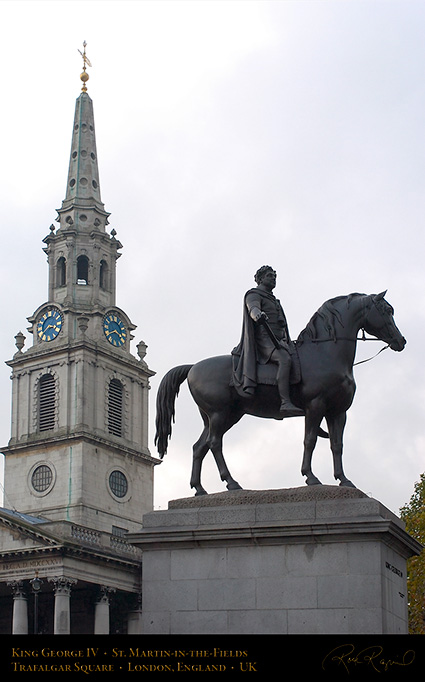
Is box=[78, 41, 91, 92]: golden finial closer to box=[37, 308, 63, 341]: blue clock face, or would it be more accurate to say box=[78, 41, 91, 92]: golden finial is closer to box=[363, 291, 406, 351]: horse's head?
box=[37, 308, 63, 341]: blue clock face

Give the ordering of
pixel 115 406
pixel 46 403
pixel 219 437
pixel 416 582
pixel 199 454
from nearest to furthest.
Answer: pixel 219 437 → pixel 199 454 → pixel 416 582 → pixel 46 403 → pixel 115 406

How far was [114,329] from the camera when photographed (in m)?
86.5

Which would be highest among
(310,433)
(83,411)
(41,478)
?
(83,411)

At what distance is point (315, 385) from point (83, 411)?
63.2m

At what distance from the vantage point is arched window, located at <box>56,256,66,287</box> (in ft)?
286

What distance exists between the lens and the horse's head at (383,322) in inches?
720

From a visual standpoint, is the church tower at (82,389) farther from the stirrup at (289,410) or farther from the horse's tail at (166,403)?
the stirrup at (289,410)

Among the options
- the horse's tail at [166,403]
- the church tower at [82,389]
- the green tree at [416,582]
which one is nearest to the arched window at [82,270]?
the church tower at [82,389]

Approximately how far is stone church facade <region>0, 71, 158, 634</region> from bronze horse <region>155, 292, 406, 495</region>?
5066 cm

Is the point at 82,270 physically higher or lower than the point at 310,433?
higher

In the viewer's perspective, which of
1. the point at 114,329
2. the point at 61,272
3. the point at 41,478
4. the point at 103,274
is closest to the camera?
the point at 41,478

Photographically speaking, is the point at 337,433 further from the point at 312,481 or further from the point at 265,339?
the point at 265,339

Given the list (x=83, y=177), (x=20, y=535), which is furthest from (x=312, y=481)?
(x=83, y=177)

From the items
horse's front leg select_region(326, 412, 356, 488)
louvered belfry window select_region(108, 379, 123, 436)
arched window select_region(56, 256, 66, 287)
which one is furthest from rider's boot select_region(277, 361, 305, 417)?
arched window select_region(56, 256, 66, 287)
